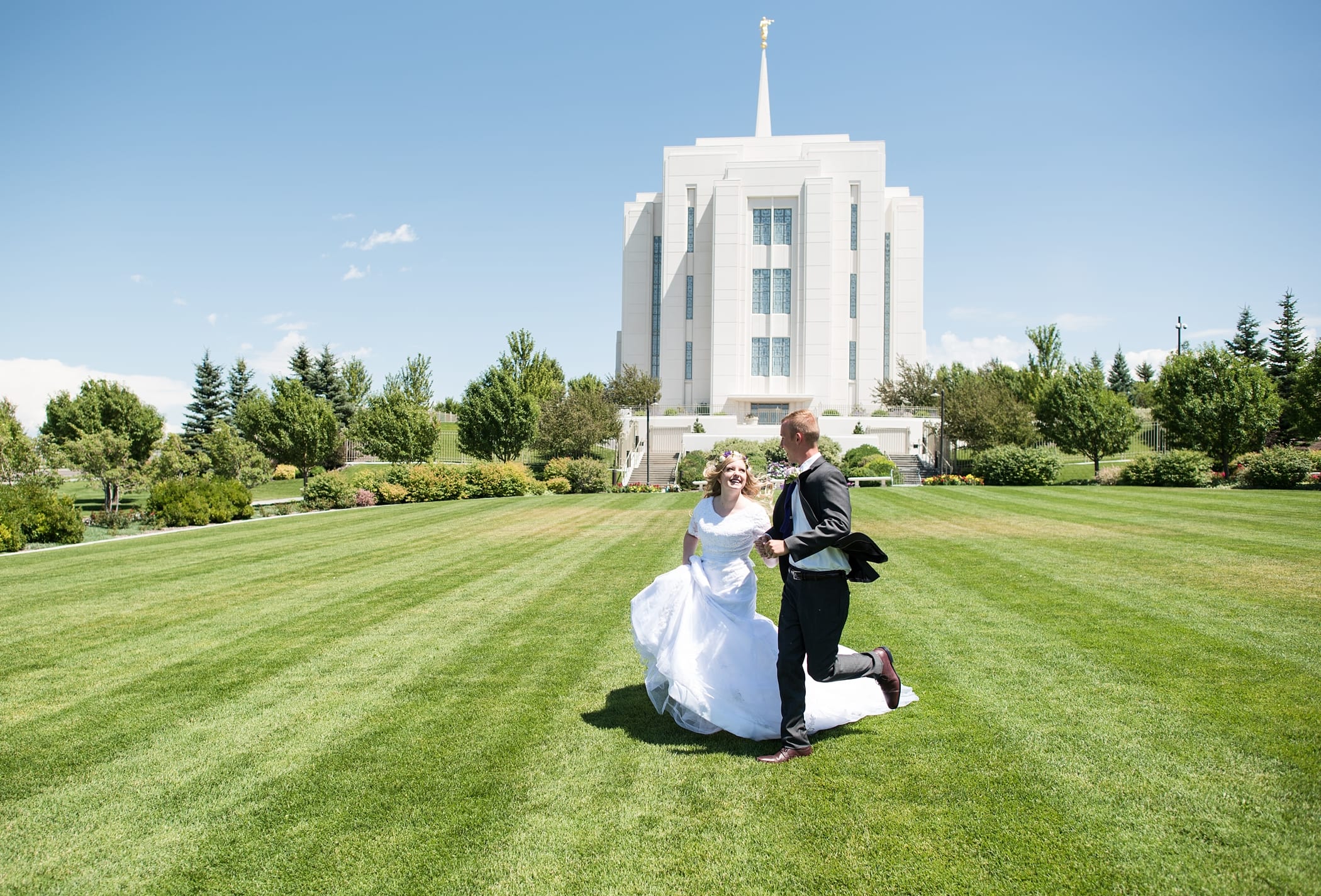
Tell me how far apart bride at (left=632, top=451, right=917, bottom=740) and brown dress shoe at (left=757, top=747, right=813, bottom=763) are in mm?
282

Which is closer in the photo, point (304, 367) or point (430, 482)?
point (430, 482)

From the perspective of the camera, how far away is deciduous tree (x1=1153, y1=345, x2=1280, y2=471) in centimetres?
3475

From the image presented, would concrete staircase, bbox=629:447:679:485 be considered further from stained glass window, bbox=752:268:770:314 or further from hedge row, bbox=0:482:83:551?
hedge row, bbox=0:482:83:551

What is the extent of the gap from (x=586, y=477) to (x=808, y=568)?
3027 cm

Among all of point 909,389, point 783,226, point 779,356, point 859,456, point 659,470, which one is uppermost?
point 783,226

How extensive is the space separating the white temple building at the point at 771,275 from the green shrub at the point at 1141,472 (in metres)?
22.9

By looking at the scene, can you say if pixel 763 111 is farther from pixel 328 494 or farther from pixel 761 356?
pixel 328 494

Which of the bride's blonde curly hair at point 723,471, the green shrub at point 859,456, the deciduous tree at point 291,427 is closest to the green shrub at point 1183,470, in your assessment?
the green shrub at point 859,456

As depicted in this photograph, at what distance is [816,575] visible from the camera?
4.89 meters

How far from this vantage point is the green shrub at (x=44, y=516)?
60.4ft

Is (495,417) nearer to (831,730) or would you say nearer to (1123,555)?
(1123,555)

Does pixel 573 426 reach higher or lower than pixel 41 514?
higher

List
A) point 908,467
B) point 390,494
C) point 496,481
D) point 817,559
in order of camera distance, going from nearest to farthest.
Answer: point 817,559
point 390,494
point 496,481
point 908,467

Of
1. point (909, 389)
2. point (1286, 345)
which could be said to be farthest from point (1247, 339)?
point (909, 389)
